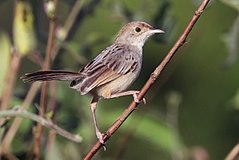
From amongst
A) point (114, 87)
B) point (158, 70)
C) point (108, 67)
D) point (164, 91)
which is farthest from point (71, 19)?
point (158, 70)

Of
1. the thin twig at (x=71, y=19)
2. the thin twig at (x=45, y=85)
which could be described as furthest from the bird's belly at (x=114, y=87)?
the thin twig at (x=71, y=19)

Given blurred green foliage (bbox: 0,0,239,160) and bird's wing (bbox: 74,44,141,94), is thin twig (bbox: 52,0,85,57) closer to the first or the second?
blurred green foliage (bbox: 0,0,239,160)

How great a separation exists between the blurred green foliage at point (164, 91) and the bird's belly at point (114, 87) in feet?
0.98

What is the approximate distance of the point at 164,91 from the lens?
6.47 metres

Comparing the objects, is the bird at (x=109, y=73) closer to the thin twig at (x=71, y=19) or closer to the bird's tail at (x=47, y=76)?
the bird's tail at (x=47, y=76)

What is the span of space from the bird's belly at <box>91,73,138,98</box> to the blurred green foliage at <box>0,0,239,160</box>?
0.98 ft

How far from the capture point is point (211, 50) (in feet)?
20.9

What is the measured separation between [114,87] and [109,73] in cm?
8

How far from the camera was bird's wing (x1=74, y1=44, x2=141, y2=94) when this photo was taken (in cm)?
470

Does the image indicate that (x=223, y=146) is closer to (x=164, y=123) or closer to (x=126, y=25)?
(x=164, y=123)

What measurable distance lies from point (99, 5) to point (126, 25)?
12.1 inches

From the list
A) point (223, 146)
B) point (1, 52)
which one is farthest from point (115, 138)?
point (1, 52)

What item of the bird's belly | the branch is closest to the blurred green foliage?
the bird's belly

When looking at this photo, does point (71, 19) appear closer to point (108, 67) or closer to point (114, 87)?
point (108, 67)
